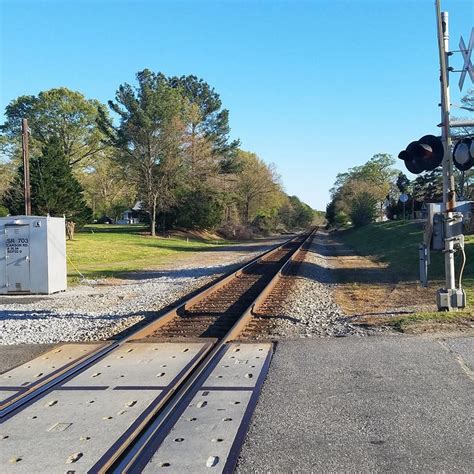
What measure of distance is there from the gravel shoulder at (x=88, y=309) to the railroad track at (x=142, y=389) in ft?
3.94

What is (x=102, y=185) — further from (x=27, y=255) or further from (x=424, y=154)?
(x=424, y=154)

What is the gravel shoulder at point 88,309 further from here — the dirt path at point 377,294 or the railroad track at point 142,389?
the dirt path at point 377,294

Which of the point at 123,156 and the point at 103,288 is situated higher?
the point at 123,156

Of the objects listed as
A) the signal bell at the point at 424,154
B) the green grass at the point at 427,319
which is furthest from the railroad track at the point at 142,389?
the signal bell at the point at 424,154

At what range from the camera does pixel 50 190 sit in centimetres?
4147

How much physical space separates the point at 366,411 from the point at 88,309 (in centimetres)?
855

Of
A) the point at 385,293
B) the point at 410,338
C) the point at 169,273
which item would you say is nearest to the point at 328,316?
the point at 410,338

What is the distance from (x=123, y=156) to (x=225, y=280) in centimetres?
4063

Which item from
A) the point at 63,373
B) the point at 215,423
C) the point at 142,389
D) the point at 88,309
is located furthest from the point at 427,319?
the point at 88,309

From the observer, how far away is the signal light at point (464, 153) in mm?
8797

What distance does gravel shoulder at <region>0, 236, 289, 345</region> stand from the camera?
30.8 feet

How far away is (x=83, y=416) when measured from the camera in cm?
495

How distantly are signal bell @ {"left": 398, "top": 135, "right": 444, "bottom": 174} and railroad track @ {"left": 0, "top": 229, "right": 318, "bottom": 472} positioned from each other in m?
4.01

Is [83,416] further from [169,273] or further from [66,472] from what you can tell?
[169,273]
